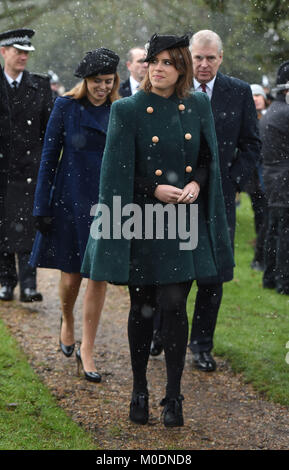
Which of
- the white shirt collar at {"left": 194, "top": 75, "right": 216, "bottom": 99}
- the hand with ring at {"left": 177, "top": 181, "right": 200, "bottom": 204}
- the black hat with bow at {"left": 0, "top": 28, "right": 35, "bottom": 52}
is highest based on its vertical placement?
the black hat with bow at {"left": 0, "top": 28, "right": 35, "bottom": 52}

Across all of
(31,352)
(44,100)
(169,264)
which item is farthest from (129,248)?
(44,100)

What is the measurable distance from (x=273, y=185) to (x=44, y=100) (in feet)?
7.75

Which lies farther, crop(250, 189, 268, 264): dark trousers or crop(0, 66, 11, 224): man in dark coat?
crop(250, 189, 268, 264): dark trousers

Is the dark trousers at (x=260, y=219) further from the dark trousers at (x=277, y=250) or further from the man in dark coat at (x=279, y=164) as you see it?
the man in dark coat at (x=279, y=164)

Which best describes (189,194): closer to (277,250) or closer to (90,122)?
(90,122)

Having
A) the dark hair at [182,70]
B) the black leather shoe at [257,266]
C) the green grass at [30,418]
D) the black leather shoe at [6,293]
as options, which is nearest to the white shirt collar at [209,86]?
the dark hair at [182,70]

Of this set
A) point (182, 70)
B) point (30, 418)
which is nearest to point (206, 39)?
point (182, 70)

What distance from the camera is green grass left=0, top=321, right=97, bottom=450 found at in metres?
4.53

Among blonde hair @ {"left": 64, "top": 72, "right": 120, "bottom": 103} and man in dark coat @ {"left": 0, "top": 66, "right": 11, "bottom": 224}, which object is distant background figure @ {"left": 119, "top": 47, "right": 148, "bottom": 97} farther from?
blonde hair @ {"left": 64, "top": 72, "right": 120, "bottom": 103}

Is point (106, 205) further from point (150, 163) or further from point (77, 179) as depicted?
point (77, 179)

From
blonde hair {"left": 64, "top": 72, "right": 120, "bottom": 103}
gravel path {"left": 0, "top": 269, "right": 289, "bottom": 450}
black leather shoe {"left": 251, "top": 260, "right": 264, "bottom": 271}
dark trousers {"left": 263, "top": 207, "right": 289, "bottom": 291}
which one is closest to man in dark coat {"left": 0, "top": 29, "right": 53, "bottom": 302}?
gravel path {"left": 0, "top": 269, "right": 289, "bottom": 450}

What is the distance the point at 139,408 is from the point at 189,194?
130cm

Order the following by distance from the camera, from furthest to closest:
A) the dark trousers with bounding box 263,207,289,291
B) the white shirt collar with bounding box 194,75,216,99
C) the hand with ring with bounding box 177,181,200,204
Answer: the dark trousers with bounding box 263,207,289,291, the white shirt collar with bounding box 194,75,216,99, the hand with ring with bounding box 177,181,200,204

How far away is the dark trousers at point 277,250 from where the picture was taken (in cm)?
834
